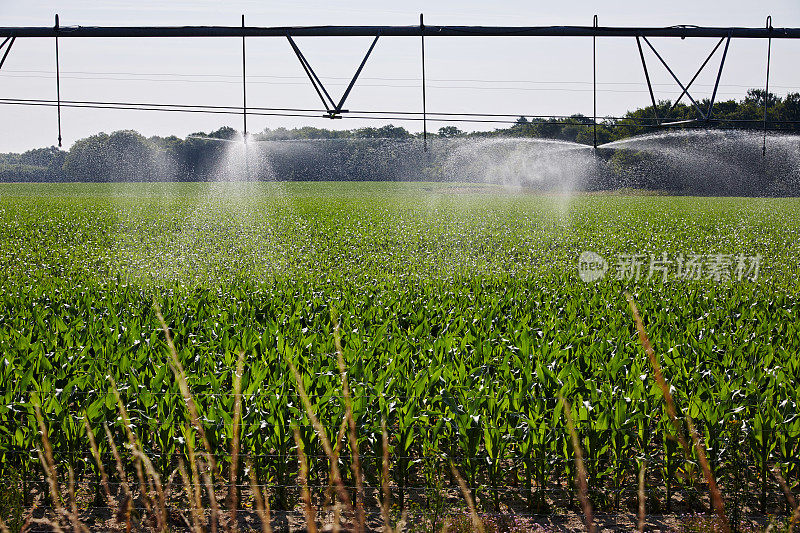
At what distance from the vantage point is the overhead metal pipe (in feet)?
29.9

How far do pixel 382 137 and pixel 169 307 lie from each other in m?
43.4

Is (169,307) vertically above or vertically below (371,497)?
above

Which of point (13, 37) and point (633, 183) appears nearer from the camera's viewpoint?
point (13, 37)

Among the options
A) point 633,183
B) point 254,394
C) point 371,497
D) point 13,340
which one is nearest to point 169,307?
point 13,340

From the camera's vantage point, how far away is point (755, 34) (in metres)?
9.62

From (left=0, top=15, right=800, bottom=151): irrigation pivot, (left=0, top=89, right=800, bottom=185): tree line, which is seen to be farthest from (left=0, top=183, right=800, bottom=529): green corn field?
(left=0, top=89, right=800, bottom=185): tree line

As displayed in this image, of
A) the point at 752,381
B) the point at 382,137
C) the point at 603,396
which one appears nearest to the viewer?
the point at 603,396

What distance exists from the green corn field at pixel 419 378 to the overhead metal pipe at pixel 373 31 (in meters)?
3.45

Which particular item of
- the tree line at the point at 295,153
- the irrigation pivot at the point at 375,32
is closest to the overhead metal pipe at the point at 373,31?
the irrigation pivot at the point at 375,32

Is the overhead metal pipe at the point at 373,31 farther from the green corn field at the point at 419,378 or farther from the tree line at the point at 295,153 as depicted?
the tree line at the point at 295,153

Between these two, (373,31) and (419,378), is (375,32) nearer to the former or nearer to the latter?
(373,31)

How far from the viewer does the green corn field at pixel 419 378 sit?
4.62 metres

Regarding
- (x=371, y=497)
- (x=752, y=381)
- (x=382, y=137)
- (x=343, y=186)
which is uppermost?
(x=382, y=137)

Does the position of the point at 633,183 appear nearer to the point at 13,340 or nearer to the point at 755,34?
the point at 755,34
